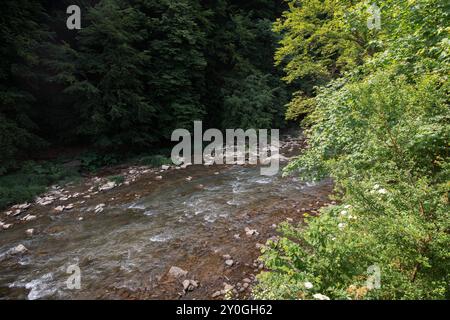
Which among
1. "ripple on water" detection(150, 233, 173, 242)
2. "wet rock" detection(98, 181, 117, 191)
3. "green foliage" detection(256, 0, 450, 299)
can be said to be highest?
"green foliage" detection(256, 0, 450, 299)

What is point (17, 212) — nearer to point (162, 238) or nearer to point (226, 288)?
point (162, 238)

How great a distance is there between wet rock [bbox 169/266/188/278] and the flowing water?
0.31 ft

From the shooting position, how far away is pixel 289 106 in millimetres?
11945

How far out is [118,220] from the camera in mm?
6363

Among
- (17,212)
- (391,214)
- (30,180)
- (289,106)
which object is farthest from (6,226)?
(289,106)

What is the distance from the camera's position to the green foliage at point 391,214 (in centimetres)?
219

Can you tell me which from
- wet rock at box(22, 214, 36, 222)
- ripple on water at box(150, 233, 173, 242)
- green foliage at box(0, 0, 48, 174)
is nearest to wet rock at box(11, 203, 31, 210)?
wet rock at box(22, 214, 36, 222)

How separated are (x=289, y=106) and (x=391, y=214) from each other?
32.6 feet

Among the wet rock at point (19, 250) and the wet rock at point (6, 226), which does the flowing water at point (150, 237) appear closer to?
the wet rock at point (19, 250)

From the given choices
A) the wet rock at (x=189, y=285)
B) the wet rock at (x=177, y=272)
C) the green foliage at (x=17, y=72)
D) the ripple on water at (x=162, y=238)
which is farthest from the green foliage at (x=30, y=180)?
the wet rock at (x=189, y=285)

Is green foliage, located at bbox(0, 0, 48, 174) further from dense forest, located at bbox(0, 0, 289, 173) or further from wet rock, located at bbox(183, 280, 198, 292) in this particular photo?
wet rock, located at bbox(183, 280, 198, 292)

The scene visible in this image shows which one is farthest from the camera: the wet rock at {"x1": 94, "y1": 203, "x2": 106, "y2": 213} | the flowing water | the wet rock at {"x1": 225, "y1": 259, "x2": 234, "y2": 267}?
the wet rock at {"x1": 94, "y1": 203, "x2": 106, "y2": 213}

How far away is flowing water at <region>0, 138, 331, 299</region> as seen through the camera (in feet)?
13.8

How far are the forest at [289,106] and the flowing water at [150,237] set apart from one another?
2.70 ft
